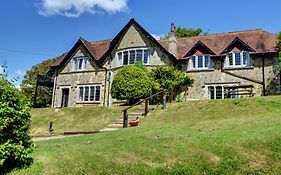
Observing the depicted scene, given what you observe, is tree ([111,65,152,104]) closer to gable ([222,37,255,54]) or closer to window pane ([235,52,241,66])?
gable ([222,37,255,54])

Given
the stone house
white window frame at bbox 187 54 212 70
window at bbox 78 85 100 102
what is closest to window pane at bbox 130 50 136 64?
the stone house

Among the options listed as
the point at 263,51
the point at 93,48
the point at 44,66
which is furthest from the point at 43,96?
the point at 263,51

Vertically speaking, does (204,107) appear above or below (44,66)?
below

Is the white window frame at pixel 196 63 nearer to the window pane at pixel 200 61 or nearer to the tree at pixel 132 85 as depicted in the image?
the window pane at pixel 200 61

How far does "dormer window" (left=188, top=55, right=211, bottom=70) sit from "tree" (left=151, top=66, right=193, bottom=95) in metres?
1.59

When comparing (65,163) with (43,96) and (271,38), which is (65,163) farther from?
(43,96)

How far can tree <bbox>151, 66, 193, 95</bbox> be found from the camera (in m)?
34.9

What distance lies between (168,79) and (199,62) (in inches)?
166

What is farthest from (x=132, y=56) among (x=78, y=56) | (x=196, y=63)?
(x=78, y=56)

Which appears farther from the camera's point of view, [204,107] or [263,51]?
[263,51]

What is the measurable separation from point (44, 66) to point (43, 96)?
9.45 m

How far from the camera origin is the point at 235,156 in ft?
40.3

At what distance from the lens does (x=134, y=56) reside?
3803 centimetres

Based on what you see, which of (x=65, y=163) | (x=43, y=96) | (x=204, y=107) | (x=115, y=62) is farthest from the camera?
(x=43, y=96)
